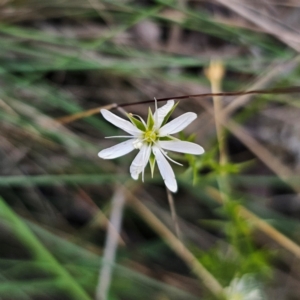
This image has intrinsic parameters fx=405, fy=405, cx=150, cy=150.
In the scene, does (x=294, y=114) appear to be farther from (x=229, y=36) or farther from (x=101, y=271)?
(x=101, y=271)

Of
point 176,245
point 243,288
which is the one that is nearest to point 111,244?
point 176,245

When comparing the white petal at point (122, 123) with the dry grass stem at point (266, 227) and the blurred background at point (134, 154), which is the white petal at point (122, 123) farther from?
the dry grass stem at point (266, 227)

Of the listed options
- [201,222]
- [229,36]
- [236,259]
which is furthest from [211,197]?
[229,36]

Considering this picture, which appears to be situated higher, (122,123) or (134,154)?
(134,154)

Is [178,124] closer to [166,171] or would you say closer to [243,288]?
[166,171]

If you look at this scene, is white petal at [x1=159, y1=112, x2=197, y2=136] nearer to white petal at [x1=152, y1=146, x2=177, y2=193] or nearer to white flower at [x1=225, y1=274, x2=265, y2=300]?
white petal at [x1=152, y1=146, x2=177, y2=193]

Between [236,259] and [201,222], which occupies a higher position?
[201,222]
